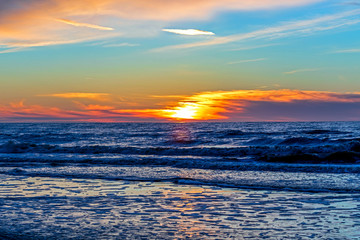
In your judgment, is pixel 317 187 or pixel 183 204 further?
pixel 317 187

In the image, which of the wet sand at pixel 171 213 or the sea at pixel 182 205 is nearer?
the wet sand at pixel 171 213

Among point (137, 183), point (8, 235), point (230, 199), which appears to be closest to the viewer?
point (8, 235)

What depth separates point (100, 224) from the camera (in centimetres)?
819

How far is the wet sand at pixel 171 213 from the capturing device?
7.51 metres

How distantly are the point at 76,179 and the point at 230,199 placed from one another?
23.5ft

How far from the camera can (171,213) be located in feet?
30.4

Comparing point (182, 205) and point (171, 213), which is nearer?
point (171, 213)

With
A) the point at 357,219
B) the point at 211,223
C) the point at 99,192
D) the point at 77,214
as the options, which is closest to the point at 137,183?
the point at 99,192

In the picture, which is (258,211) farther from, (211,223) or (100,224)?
(100,224)

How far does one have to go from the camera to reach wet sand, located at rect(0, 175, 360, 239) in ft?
24.6

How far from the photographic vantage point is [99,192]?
1240cm

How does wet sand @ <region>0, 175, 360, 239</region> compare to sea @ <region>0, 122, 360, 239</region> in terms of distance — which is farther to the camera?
sea @ <region>0, 122, 360, 239</region>

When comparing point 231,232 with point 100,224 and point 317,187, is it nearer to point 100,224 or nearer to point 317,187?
point 100,224

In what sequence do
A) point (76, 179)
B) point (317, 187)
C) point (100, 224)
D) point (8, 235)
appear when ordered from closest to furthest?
point (8, 235), point (100, 224), point (317, 187), point (76, 179)
